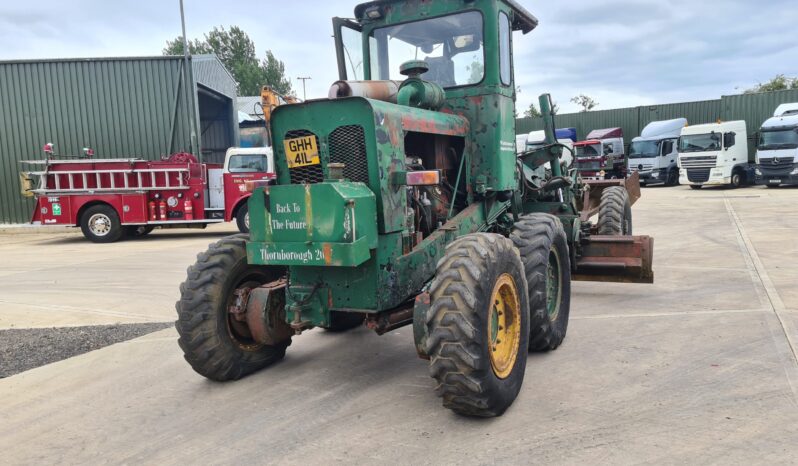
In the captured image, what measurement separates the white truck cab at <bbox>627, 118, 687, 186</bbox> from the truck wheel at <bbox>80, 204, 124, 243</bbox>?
2418 cm

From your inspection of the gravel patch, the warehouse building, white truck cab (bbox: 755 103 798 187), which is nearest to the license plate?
the gravel patch

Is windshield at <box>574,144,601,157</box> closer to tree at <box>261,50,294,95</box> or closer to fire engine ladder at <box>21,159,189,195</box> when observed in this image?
fire engine ladder at <box>21,159,189,195</box>

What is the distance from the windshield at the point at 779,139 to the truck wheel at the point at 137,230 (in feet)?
77.1

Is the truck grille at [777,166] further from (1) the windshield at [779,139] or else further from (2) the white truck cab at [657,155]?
(2) the white truck cab at [657,155]

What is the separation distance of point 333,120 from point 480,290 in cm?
157

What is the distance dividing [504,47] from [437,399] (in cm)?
321

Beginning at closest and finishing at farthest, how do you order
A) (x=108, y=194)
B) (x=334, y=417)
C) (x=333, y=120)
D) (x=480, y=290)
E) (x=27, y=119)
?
(x=480, y=290) → (x=334, y=417) → (x=333, y=120) → (x=108, y=194) → (x=27, y=119)

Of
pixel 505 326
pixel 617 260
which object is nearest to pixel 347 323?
pixel 505 326

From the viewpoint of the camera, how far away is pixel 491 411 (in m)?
3.64

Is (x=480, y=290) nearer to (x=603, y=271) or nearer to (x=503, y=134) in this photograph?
(x=503, y=134)

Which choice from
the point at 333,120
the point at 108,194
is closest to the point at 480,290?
the point at 333,120

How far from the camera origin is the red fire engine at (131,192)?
15609mm

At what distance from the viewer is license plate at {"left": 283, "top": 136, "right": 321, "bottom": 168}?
14.0 ft

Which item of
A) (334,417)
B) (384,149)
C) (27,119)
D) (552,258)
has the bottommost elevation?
(334,417)
